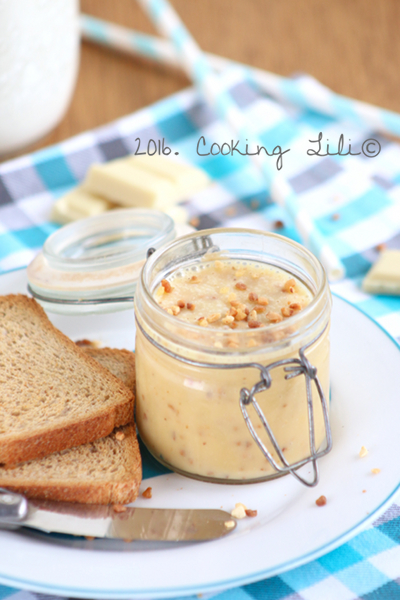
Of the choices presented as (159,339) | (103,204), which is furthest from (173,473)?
(103,204)

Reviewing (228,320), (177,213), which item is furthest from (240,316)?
(177,213)

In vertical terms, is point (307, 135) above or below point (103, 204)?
above

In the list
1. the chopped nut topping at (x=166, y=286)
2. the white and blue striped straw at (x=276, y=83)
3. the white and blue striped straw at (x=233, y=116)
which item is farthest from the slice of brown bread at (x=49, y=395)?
the white and blue striped straw at (x=276, y=83)

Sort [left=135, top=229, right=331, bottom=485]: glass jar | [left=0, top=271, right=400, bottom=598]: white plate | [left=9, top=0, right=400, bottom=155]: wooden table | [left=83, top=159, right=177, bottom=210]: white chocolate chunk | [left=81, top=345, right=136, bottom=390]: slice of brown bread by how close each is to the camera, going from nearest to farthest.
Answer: [left=0, top=271, right=400, bottom=598]: white plate, [left=135, top=229, right=331, bottom=485]: glass jar, [left=81, top=345, right=136, bottom=390]: slice of brown bread, [left=83, top=159, right=177, bottom=210]: white chocolate chunk, [left=9, top=0, right=400, bottom=155]: wooden table

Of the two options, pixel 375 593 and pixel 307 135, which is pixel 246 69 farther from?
pixel 375 593

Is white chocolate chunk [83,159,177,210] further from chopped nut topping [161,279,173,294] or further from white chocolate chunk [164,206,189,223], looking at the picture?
chopped nut topping [161,279,173,294]

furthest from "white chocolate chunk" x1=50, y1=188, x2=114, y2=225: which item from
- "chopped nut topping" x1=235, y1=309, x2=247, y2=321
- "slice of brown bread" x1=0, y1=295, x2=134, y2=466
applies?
"chopped nut topping" x1=235, y1=309, x2=247, y2=321
